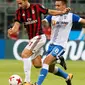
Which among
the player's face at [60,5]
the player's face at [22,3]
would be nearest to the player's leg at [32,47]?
the player's face at [22,3]

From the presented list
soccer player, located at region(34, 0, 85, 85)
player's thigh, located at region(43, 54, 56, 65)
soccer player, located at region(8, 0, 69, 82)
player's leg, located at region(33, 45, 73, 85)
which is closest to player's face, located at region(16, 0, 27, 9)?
soccer player, located at region(8, 0, 69, 82)

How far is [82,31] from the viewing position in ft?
75.8

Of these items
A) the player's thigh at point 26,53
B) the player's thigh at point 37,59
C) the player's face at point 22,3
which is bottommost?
the player's thigh at point 37,59

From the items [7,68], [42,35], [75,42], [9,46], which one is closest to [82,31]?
[75,42]

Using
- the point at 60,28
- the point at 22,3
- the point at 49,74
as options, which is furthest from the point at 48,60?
the point at 49,74

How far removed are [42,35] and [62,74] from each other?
97 centimetres

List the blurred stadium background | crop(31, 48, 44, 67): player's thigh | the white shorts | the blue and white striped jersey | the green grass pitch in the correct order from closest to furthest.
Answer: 1. the blue and white striped jersey
2. the white shorts
3. crop(31, 48, 44, 67): player's thigh
4. the green grass pitch
5. the blurred stadium background

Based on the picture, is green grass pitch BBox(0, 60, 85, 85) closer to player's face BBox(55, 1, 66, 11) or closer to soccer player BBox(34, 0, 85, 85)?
soccer player BBox(34, 0, 85, 85)

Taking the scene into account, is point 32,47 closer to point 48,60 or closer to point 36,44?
point 36,44

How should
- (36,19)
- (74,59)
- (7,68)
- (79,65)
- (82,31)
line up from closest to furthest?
1. (36,19)
2. (7,68)
3. (79,65)
4. (74,59)
5. (82,31)

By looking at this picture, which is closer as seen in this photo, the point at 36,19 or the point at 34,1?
the point at 36,19

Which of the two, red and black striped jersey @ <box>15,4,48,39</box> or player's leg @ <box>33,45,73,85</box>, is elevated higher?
red and black striped jersey @ <box>15,4,48,39</box>

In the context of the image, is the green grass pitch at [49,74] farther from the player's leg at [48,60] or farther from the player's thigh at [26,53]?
the player's leg at [48,60]

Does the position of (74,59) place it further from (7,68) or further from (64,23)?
(64,23)
